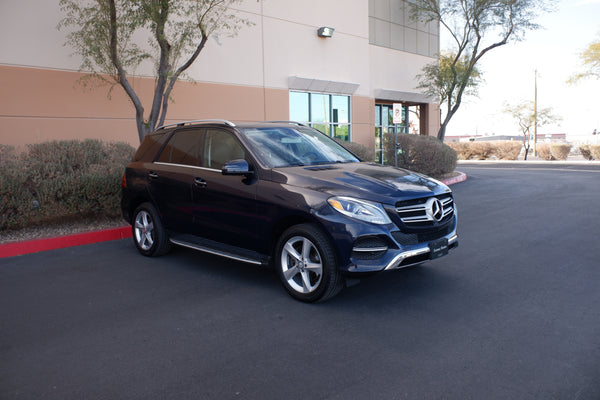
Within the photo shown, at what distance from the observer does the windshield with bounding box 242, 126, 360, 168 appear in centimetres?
545

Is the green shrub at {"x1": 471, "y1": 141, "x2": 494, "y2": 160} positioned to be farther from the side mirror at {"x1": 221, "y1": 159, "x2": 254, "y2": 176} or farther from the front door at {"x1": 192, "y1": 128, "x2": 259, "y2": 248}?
the side mirror at {"x1": 221, "y1": 159, "x2": 254, "y2": 176}

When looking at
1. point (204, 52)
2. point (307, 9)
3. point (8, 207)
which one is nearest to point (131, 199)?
point (8, 207)

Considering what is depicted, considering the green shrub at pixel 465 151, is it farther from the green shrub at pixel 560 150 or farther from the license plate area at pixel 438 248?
the license plate area at pixel 438 248

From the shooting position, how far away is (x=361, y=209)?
4488 millimetres

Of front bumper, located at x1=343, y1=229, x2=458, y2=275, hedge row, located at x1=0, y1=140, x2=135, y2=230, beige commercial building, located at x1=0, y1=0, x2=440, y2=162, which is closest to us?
front bumper, located at x1=343, y1=229, x2=458, y2=275

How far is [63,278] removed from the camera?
233 inches

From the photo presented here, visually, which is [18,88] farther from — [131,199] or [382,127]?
[382,127]

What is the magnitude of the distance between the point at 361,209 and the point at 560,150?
35.4m

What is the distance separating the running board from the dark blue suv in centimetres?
1

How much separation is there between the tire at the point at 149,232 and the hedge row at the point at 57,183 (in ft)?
6.06

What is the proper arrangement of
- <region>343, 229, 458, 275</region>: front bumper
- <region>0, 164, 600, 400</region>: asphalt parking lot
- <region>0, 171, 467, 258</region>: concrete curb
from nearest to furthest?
<region>0, 164, 600, 400</region>: asphalt parking lot → <region>343, 229, 458, 275</region>: front bumper → <region>0, 171, 467, 258</region>: concrete curb

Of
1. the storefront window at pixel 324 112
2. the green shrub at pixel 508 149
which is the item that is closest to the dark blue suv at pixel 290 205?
the storefront window at pixel 324 112

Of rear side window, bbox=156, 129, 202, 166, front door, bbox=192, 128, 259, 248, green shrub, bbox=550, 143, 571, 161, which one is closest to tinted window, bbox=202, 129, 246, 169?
front door, bbox=192, 128, 259, 248

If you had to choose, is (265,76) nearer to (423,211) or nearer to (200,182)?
(200,182)
